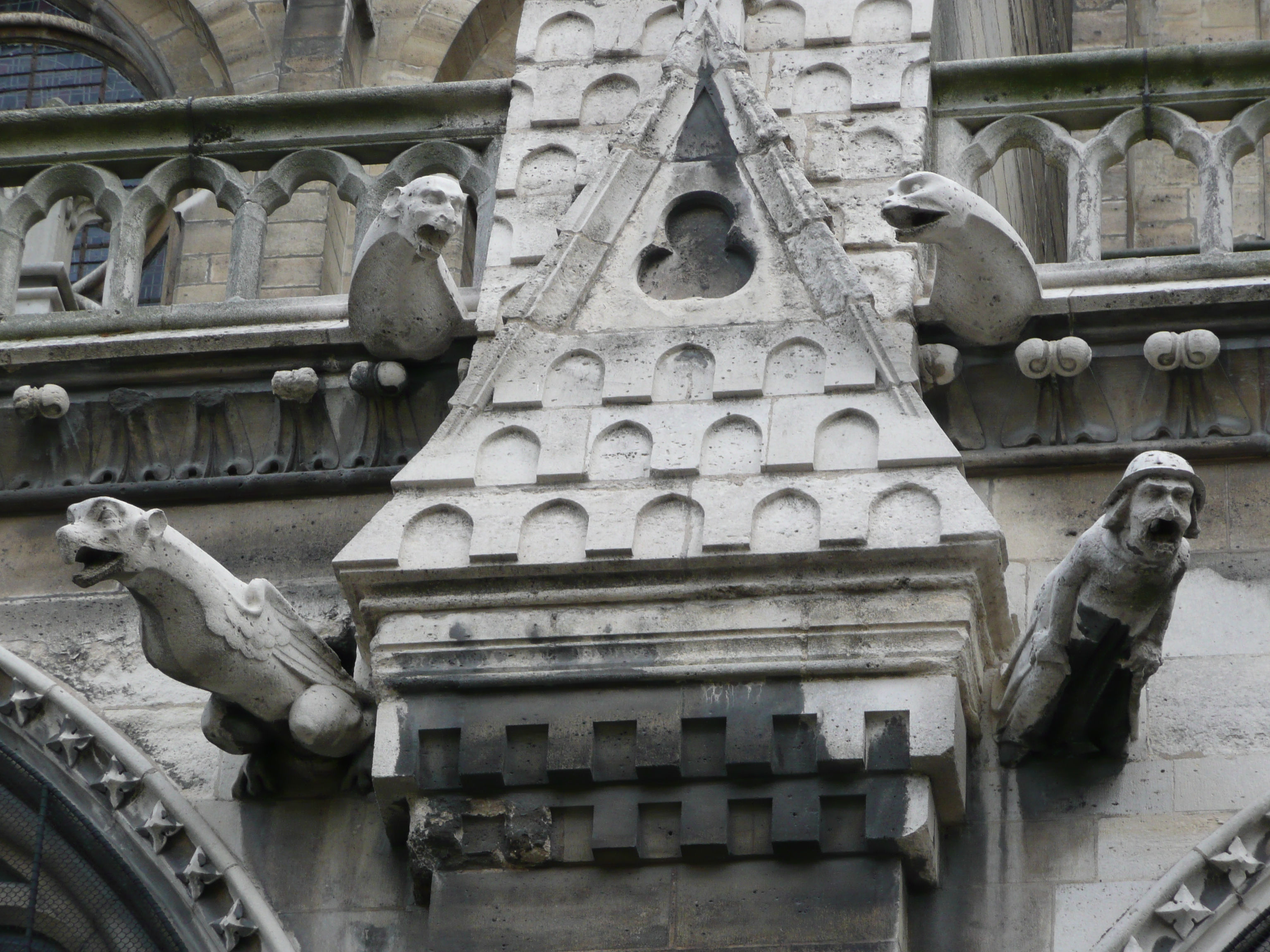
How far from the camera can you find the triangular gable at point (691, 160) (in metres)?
7.41

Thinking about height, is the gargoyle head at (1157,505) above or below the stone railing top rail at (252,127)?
below

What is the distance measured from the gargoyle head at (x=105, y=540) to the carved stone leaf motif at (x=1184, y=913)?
2.59 meters

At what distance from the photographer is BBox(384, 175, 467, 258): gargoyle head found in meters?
7.40

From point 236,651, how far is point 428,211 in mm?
1288

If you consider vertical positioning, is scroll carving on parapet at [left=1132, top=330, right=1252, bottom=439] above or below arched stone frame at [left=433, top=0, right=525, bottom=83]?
below

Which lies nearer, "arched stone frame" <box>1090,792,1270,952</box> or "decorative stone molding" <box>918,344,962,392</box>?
"arched stone frame" <box>1090,792,1270,952</box>

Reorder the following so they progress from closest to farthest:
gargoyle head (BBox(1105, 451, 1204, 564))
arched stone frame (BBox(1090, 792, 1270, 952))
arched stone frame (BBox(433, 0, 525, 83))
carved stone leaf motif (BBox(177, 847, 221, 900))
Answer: gargoyle head (BBox(1105, 451, 1204, 564)) → arched stone frame (BBox(1090, 792, 1270, 952)) → carved stone leaf motif (BBox(177, 847, 221, 900)) → arched stone frame (BBox(433, 0, 525, 83))

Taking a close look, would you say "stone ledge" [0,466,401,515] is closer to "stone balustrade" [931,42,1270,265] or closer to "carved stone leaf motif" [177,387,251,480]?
"carved stone leaf motif" [177,387,251,480]

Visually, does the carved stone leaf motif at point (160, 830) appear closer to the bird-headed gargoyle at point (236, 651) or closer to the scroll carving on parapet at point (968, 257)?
the bird-headed gargoyle at point (236, 651)

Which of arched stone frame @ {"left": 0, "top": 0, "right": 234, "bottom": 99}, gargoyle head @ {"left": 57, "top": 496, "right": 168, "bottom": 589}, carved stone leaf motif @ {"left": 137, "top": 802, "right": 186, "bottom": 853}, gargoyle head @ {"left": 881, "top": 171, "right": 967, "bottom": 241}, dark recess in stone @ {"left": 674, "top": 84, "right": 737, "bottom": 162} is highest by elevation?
arched stone frame @ {"left": 0, "top": 0, "right": 234, "bottom": 99}

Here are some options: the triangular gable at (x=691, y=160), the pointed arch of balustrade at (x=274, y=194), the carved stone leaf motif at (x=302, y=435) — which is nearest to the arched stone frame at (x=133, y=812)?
the carved stone leaf motif at (x=302, y=435)

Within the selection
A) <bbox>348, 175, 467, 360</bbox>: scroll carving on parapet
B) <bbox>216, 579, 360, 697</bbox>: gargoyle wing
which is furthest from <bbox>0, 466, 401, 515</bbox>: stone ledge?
<bbox>216, 579, 360, 697</bbox>: gargoyle wing

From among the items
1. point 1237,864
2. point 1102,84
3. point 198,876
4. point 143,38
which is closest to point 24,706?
point 198,876

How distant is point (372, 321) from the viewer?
7895 mm
